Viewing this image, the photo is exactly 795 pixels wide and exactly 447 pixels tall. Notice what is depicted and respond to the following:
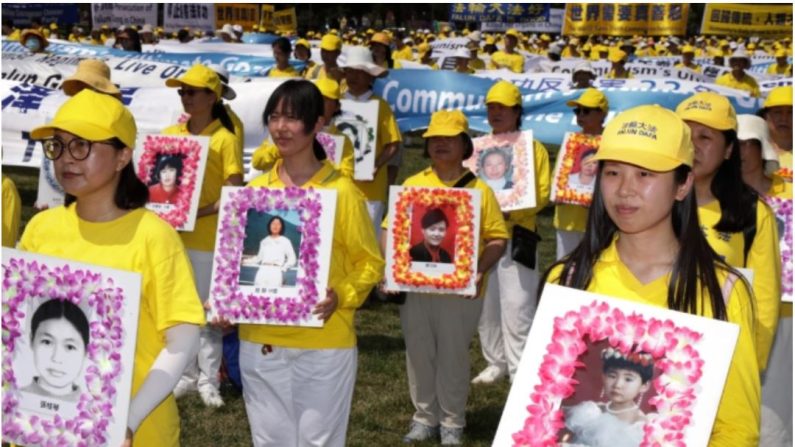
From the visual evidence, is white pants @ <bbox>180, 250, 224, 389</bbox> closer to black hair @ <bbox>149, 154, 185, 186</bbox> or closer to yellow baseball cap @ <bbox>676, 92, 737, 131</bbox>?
black hair @ <bbox>149, 154, 185, 186</bbox>

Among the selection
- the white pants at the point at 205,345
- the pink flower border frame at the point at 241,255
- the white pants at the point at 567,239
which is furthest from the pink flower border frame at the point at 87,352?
the white pants at the point at 567,239

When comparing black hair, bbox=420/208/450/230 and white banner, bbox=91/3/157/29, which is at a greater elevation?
black hair, bbox=420/208/450/230

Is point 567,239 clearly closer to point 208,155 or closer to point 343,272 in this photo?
point 208,155

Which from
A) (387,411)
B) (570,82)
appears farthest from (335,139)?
(570,82)

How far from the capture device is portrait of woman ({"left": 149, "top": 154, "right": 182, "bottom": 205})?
6.74 m

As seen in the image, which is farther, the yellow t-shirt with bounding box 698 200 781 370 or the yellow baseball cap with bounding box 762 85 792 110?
the yellow baseball cap with bounding box 762 85 792 110

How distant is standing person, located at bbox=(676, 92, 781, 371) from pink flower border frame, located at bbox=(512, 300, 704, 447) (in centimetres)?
139

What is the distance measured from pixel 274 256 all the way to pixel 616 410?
227cm

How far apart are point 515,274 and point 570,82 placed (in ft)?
30.7

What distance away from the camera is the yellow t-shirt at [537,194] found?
8016mm

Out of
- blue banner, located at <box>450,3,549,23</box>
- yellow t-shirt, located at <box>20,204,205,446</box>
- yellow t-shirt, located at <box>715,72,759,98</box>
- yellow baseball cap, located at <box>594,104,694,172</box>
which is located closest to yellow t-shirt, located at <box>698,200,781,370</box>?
yellow baseball cap, located at <box>594,104,694,172</box>

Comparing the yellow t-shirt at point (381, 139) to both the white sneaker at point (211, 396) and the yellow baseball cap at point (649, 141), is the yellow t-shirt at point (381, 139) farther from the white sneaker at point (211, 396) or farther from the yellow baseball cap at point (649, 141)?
the yellow baseball cap at point (649, 141)

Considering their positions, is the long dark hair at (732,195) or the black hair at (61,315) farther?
the long dark hair at (732,195)

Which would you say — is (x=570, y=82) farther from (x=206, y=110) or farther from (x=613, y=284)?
(x=613, y=284)
